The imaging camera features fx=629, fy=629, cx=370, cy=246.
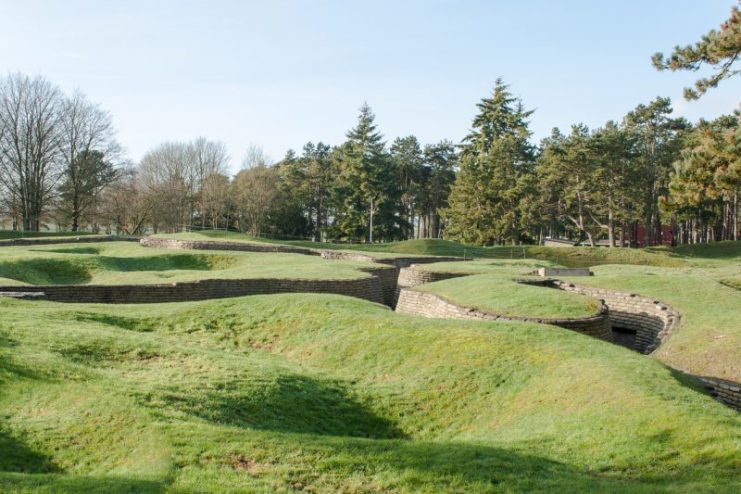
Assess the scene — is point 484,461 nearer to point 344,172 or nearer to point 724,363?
point 724,363

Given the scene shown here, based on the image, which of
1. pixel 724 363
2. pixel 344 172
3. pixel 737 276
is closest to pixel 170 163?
pixel 344 172

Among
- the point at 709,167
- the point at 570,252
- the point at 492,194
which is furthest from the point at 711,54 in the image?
the point at 492,194

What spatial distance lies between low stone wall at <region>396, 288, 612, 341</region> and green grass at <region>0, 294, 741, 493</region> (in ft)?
5.81

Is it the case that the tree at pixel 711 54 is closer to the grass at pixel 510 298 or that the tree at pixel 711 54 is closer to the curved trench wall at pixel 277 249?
the grass at pixel 510 298

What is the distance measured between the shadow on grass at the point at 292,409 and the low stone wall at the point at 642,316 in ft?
30.1

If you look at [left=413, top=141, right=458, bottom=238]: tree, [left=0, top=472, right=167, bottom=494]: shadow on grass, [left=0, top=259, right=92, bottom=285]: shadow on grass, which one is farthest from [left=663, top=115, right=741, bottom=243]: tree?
[left=413, top=141, right=458, bottom=238]: tree

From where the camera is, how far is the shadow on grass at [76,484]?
5.13 meters

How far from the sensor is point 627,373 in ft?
29.5

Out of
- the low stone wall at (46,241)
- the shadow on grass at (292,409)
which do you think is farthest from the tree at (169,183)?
the shadow on grass at (292,409)

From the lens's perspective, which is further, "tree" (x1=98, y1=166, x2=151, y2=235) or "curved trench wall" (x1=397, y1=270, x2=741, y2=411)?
"tree" (x1=98, y1=166, x2=151, y2=235)

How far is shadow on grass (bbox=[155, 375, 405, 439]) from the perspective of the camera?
7971 mm

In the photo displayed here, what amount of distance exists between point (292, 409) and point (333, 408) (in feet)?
2.29

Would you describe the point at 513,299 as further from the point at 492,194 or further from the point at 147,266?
the point at 492,194

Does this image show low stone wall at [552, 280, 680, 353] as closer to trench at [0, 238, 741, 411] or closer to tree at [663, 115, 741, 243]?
trench at [0, 238, 741, 411]
